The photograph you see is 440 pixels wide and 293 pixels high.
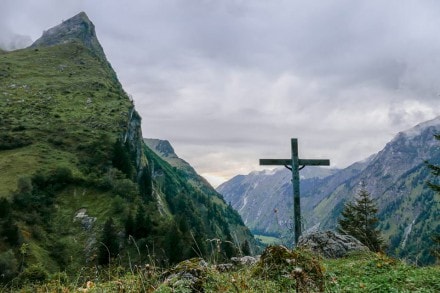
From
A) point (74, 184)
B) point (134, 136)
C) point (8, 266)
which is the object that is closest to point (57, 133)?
point (134, 136)

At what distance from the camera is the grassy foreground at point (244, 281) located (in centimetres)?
622

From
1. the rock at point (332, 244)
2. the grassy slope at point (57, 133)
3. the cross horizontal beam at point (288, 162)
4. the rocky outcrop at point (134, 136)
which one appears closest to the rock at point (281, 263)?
the rock at point (332, 244)

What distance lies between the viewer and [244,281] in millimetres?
5695

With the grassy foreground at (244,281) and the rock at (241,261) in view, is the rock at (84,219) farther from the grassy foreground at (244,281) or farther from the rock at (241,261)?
the grassy foreground at (244,281)

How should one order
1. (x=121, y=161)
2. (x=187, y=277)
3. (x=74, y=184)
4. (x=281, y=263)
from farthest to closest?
(x=121, y=161)
(x=74, y=184)
(x=281, y=263)
(x=187, y=277)

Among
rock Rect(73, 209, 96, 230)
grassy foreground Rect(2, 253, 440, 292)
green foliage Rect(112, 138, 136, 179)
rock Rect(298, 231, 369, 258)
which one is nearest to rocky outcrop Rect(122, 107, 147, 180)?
green foliage Rect(112, 138, 136, 179)

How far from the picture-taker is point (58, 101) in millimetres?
136375

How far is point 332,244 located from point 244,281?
1306 centimetres

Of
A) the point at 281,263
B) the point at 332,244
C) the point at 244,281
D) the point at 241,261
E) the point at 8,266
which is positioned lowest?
the point at 8,266

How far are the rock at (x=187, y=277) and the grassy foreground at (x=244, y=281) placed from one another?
23mm

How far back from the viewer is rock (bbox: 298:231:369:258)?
16.8 m

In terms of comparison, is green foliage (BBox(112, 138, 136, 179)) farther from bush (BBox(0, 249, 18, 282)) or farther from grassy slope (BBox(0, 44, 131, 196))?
bush (BBox(0, 249, 18, 282))

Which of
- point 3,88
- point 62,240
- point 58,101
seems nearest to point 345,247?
point 62,240

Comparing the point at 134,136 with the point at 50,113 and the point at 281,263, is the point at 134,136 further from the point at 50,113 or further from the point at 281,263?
the point at 281,263
